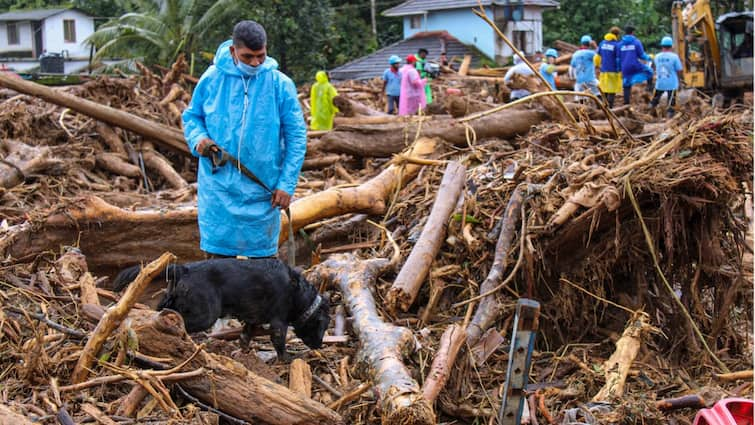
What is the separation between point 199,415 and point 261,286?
0.91 m

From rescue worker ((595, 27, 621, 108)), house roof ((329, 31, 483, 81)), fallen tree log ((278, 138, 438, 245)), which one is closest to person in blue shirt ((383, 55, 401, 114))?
rescue worker ((595, 27, 621, 108))

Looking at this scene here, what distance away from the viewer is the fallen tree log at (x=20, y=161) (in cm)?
832

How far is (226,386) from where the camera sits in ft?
14.0

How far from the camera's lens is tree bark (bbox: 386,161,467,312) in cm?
566

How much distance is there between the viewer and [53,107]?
10.9 m

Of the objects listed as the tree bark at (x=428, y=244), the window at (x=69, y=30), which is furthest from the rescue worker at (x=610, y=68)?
the window at (x=69, y=30)

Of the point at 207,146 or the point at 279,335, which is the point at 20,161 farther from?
the point at 279,335

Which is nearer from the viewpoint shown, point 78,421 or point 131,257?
point 78,421

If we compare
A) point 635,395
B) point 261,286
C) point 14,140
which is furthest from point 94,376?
point 14,140

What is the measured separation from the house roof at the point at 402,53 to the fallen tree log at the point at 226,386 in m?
26.6

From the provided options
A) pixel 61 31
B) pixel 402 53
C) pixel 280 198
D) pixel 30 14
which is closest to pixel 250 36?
pixel 280 198

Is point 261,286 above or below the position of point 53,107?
below

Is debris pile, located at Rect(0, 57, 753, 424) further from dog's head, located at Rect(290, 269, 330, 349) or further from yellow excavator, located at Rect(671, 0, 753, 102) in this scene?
yellow excavator, located at Rect(671, 0, 753, 102)

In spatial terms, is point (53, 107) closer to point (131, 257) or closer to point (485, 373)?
point (131, 257)
